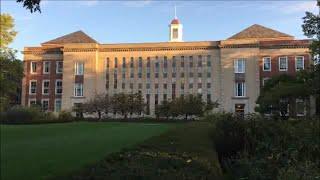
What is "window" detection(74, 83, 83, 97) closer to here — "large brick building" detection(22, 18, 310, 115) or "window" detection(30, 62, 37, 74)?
"large brick building" detection(22, 18, 310, 115)

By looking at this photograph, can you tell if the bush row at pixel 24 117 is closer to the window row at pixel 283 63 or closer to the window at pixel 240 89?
the window at pixel 240 89

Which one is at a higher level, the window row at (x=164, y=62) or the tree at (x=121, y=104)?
the window row at (x=164, y=62)

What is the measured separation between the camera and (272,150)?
43.8ft

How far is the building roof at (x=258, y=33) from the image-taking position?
3506 inches

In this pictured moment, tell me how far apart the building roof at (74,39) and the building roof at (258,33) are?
27.1 meters

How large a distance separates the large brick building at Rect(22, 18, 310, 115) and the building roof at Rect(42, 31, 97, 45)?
723 millimetres

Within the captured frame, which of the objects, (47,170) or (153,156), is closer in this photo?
(153,156)

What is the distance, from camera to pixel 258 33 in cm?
9050

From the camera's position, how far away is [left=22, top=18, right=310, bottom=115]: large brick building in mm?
85625

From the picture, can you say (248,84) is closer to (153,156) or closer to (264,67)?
(264,67)

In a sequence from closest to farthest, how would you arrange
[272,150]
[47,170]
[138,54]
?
1. [47,170]
2. [272,150]
3. [138,54]

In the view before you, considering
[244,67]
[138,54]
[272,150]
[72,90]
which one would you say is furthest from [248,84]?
[272,150]

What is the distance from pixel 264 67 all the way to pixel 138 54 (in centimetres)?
2214

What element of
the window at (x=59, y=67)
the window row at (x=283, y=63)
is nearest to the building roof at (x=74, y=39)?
the window at (x=59, y=67)
